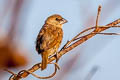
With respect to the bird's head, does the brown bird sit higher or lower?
lower

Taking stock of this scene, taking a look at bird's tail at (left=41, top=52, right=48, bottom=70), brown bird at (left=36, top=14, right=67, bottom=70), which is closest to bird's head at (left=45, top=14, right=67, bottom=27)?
brown bird at (left=36, top=14, right=67, bottom=70)

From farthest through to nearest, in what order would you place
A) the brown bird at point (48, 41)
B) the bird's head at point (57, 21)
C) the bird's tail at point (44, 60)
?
the bird's head at point (57, 21)
the brown bird at point (48, 41)
the bird's tail at point (44, 60)

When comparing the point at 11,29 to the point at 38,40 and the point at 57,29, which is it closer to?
the point at 38,40

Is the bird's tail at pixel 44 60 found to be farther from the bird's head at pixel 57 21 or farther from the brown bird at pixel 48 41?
the bird's head at pixel 57 21

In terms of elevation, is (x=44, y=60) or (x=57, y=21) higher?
(x=57, y=21)

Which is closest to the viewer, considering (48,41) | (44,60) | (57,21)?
(44,60)

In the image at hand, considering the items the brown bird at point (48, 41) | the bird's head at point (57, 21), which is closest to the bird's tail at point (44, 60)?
the brown bird at point (48, 41)

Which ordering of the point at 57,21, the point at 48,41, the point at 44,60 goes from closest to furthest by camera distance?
the point at 44,60
the point at 48,41
the point at 57,21

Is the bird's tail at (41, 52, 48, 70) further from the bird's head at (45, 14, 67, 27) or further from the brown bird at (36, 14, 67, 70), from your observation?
the bird's head at (45, 14, 67, 27)

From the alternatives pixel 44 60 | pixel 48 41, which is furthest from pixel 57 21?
pixel 44 60

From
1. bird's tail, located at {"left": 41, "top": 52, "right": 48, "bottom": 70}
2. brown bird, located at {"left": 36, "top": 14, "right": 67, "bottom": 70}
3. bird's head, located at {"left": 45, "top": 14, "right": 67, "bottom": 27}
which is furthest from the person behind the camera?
bird's head, located at {"left": 45, "top": 14, "right": 67, "bottom": 27}

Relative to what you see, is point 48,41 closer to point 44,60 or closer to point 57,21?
point 44,60
